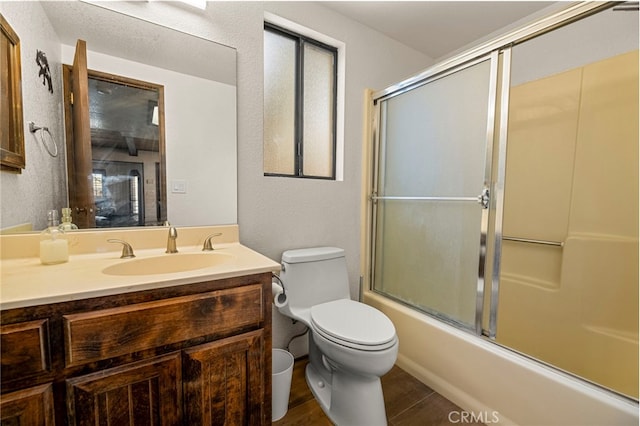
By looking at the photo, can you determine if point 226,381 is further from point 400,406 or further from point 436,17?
point 436,17

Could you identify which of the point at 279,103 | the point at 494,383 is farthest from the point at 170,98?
the point at 494,383

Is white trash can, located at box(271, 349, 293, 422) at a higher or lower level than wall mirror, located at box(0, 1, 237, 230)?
lower

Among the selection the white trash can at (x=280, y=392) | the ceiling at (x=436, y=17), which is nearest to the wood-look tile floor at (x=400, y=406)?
the white trash can at (x=280, y=392)

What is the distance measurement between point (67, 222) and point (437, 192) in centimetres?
183

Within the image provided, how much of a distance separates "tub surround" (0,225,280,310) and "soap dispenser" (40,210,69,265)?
0.03 meters

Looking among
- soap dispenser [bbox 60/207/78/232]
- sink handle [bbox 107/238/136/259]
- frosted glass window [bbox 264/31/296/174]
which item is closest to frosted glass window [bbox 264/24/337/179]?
frosted glass window [bbox 264/31/296/174]

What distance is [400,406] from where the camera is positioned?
1378 mm

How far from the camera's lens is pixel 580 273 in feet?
5.17

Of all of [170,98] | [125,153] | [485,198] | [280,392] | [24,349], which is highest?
[170,98]

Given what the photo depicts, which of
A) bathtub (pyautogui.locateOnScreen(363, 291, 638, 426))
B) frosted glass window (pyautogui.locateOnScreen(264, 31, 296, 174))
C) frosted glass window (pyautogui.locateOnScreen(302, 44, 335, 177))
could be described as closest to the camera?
bathtub (pyautogui.locateOnScreen(363, 291, 638, 426))

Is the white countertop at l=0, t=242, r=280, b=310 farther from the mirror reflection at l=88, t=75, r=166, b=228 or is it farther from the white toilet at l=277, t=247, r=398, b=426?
the white toilet at l=277, t=247, r=398, b=426

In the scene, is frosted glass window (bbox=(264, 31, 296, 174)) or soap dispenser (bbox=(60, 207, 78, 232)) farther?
frosted glass window (bbox=(264, 31, 296, 174))

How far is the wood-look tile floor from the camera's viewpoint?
128 cm

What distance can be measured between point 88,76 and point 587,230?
101 inches
